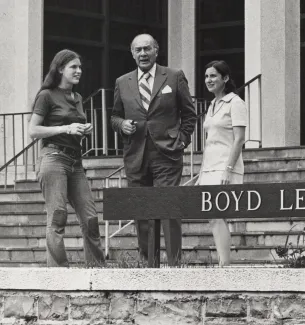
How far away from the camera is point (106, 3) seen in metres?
20.0

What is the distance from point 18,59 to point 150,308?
9.52 meters

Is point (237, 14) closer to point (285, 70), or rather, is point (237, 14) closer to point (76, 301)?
point (285, 70)

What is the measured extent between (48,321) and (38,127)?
168 centimetres

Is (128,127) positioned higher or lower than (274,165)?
higher

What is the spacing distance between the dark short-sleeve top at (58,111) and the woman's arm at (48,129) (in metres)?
0.07

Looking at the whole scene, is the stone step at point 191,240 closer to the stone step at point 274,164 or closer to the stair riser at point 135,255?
the stair riser at point 135,255

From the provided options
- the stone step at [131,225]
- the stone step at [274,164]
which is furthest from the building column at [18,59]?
the stone step at [274,164]

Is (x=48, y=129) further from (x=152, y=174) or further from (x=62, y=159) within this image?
(x=152, y=174)

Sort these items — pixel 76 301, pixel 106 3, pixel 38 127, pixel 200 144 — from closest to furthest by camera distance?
pixel 76 301 → pixel 38 127 → pixel 200 144 → pixel 106 3

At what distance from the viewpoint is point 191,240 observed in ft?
45.9

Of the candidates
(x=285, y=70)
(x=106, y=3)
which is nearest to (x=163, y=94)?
(x=285, y=70)

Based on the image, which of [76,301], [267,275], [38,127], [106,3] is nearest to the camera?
[267,275]

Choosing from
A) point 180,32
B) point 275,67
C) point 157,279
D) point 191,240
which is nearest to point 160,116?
point 157,279

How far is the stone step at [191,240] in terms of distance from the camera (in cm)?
1335
